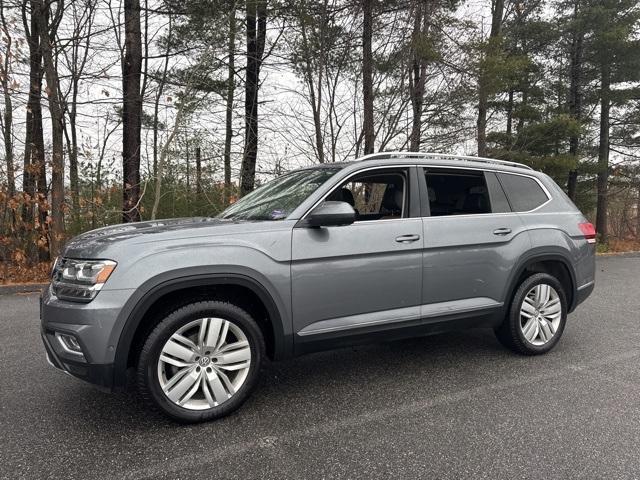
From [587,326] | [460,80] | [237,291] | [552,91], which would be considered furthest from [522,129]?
[237,291]

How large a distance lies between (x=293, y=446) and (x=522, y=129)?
15621 millimetres

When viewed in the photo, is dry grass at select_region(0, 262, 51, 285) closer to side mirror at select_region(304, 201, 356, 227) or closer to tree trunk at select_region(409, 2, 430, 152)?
side mirror at select_region(304, 201, 356, 227)

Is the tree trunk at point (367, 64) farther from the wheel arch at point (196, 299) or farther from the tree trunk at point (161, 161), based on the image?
the wheel arch at point (196, 299)

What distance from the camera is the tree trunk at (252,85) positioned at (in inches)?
430

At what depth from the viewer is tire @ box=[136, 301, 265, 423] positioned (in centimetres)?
260

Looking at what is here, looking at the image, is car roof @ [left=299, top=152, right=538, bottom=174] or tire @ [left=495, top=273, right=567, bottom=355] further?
tire @ [left=495, top=273, right=567, bottom=355]

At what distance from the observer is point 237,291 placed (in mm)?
2941

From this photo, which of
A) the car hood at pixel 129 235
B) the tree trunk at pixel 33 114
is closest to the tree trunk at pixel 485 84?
the tree trunk at pixel 33 114

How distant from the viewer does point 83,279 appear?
2.54 metres

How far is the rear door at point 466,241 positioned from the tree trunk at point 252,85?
7719 millimetres

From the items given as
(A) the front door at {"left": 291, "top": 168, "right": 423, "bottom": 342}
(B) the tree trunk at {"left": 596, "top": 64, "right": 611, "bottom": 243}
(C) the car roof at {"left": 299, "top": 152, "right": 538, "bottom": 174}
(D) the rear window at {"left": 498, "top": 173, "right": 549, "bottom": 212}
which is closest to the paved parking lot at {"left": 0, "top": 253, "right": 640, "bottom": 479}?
(A) the front door at {"left": 291, "top": 168, "right": 423, "bottom": 342}

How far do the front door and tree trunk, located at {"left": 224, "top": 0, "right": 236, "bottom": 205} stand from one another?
771 centimetres

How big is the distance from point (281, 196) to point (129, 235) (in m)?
1.22

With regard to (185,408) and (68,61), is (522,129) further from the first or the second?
(185,408)
